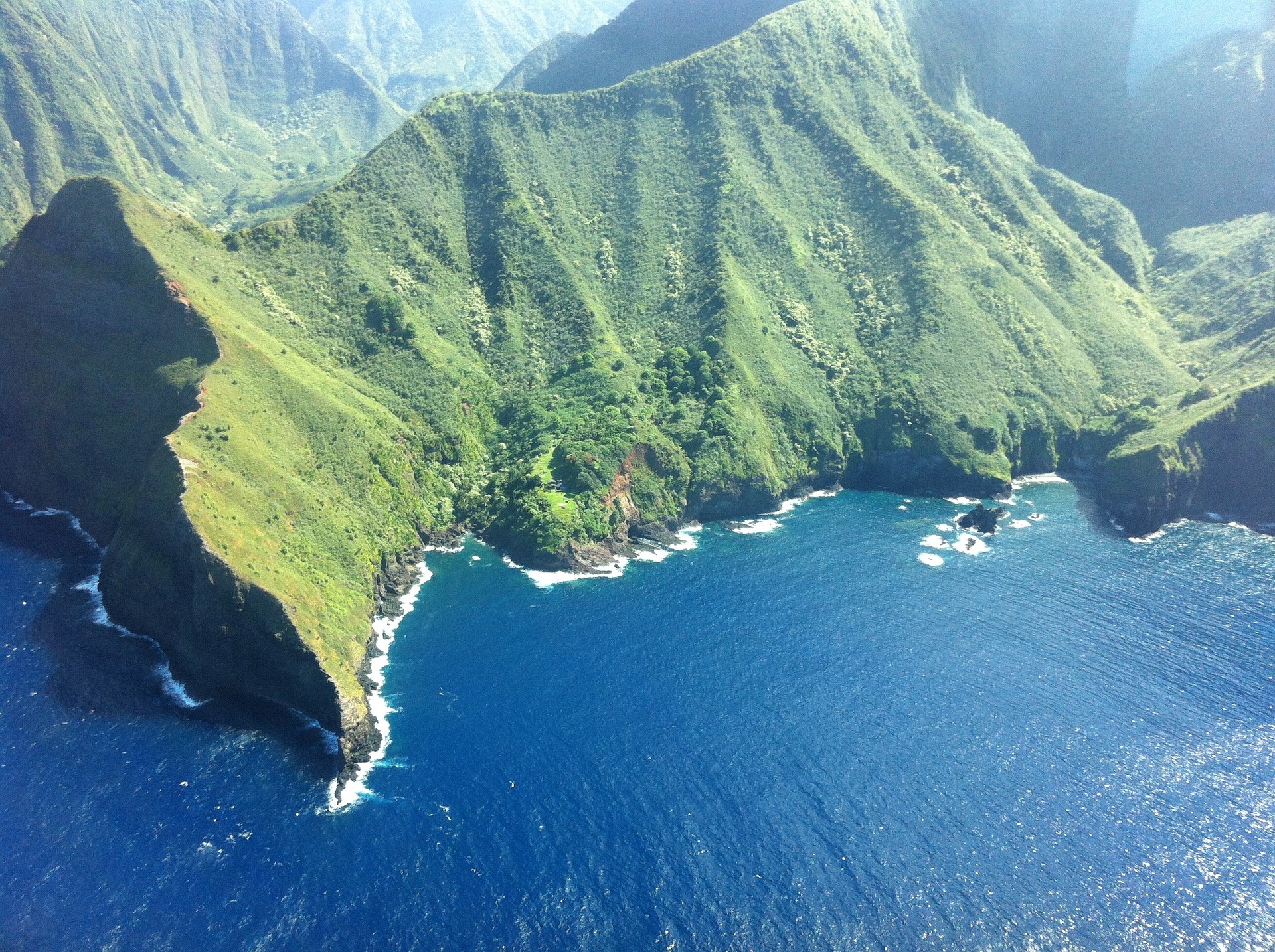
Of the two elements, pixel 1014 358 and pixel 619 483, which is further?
pixel 1014 358

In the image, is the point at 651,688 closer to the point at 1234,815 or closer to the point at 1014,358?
the point at 1234,815

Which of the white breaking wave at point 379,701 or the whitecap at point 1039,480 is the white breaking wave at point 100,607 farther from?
the whitecap at point 1039,480

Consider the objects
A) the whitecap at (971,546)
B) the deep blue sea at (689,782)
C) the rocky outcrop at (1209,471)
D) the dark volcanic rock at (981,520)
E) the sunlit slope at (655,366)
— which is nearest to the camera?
the deep blue sea at (689,782)

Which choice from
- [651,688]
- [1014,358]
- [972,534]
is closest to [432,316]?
[651,688]

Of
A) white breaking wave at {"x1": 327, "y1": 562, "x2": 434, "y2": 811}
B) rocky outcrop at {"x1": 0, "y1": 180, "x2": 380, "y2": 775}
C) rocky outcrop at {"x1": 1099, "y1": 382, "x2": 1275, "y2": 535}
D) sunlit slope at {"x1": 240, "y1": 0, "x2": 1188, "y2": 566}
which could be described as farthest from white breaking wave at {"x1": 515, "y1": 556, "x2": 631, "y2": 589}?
rocky outcrop at {"x1": 1099, "y1": 382, "x2": 1275, "y2": 535}

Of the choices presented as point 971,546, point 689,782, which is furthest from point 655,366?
point 689,782

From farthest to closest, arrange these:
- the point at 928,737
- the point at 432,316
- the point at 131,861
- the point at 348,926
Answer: the point at 432,316, the point at 928,737, the point at 131,861, the point at 348,926

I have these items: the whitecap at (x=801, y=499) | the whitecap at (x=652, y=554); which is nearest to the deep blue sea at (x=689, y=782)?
the whitecap at (x=652, y=554)
